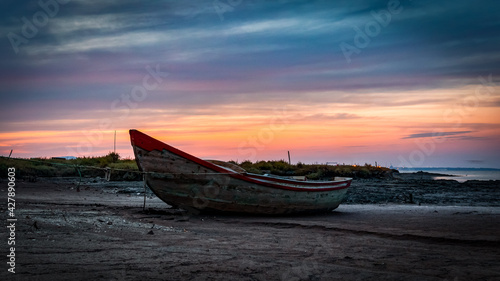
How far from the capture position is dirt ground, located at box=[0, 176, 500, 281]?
5.10 metres

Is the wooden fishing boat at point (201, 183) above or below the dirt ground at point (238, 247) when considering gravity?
above

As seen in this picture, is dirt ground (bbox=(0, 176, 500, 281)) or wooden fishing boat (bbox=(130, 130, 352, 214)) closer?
dirt ground (bbox=(0, 176, 500, 281))

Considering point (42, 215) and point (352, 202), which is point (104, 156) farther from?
point (42, 215)

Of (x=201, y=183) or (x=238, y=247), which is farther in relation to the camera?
(x=201, y=183)

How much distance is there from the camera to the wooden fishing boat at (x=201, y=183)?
1027cm

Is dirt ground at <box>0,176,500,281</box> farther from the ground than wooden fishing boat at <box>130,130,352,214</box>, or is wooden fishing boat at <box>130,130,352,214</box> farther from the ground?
wooden fishing boat at <box>130,130,352,214</box>

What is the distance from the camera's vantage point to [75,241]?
20.8ft

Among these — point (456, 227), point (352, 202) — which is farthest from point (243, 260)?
point (352, 202)

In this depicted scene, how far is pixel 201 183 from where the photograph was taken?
10.4 m

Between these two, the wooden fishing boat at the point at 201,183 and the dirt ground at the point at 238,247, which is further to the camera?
the wooden fishing boat at the point at 201,183

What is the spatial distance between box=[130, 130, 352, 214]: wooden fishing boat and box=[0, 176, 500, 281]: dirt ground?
Result: 0.36m

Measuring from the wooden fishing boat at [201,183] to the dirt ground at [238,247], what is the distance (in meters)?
0.36

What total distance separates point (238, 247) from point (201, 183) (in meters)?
3.90

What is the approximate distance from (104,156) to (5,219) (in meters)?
32.0
